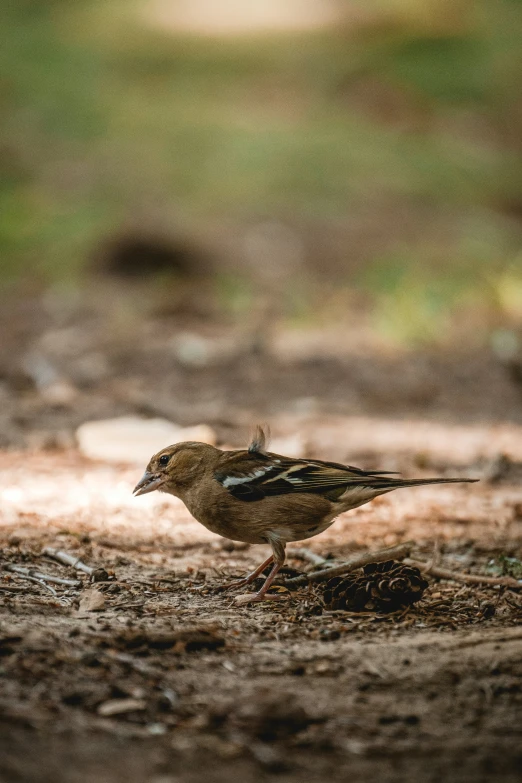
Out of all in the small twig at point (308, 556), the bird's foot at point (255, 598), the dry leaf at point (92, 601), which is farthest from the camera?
the small twig at point (308, 556)

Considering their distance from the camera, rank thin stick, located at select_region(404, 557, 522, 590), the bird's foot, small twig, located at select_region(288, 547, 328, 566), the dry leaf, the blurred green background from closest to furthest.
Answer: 1. the dry leaf
2. the bird's foot
3. thin stick, located at select_region(404, 557, 522, 590)
4. small twig, located at select_region(288, 547, 328, 566)
5. the blurred green background

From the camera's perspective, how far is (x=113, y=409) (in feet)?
23.1

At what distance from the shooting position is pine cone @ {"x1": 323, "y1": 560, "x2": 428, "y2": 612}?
3658 mm

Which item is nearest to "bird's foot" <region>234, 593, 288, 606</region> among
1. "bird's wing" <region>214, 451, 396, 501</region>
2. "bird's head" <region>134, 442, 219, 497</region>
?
"bird's wing" <region>214, 451, 396, 501</region>

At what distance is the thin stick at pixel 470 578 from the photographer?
4016mm

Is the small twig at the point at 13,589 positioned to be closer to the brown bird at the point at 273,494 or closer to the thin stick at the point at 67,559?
the thin stick at the point at 67,559

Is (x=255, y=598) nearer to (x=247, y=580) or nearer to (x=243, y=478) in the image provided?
(x=247, y=580)

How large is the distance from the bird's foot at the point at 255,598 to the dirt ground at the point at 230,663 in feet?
0.13

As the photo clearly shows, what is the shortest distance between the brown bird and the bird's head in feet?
0.08

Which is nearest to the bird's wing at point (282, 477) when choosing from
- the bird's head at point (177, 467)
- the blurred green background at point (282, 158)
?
the bird's head at point (177, 467)

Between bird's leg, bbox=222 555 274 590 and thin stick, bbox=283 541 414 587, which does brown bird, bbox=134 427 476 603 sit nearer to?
bird's leg, bbox=222 555 274 590

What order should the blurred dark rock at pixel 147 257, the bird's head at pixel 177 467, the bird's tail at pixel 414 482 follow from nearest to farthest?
1. the bird's tail at pixel 414 482
2. the bird's head at pixel 177 467
3. the blurred dark rock at pixel 147 257

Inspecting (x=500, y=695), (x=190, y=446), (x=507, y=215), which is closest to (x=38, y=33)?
(x=507, y=215)

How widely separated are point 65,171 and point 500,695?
45.0 feet
